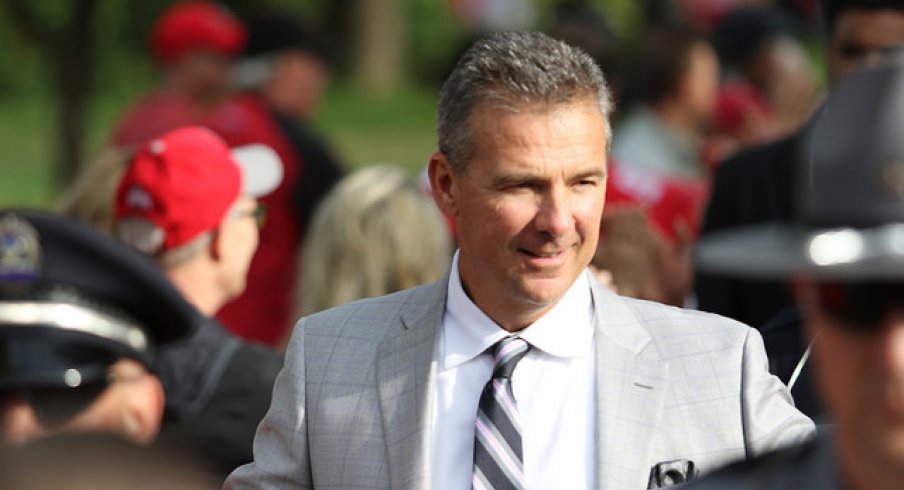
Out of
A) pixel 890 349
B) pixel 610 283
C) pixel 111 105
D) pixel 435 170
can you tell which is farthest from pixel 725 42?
pixel 111 105

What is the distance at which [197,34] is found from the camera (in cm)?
997

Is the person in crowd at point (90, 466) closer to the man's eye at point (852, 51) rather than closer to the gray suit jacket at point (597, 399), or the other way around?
the gray suit jacket at point (597, 399)

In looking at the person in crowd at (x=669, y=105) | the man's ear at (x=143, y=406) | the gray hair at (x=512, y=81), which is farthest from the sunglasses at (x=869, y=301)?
the person in crowd at (x=669, y=105)

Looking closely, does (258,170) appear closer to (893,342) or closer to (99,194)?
(99,194)

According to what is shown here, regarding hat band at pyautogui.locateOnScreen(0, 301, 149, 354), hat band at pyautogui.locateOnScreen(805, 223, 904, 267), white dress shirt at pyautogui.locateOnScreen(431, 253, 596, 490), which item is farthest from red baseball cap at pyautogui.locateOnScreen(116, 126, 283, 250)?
hat band at pyautogui.locateOnScreen(805, 223, 904, 267)

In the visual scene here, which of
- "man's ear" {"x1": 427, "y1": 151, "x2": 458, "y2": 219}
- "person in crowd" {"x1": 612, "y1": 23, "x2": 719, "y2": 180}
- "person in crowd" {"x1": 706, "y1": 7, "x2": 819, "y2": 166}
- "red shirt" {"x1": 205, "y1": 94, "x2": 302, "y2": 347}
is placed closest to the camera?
"man's ear" {"x1": 427, "y1": 151, "x2": 458, "y2": 219}

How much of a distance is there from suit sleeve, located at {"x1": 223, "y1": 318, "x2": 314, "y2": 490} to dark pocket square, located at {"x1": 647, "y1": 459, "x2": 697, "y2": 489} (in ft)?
2.31

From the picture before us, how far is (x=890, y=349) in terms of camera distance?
242cm

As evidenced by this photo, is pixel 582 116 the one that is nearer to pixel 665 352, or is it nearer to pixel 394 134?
pixel 665 352

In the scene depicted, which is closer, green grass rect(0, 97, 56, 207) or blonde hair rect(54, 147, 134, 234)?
blonde hair rect(54, 147, 134, 234)

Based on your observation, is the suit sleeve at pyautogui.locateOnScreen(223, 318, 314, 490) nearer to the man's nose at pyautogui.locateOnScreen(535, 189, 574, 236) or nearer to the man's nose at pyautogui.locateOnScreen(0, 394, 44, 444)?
the man's nose at pyautogui.locateOnScreen(535, 189, 574, 236)

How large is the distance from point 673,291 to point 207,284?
6.03ft

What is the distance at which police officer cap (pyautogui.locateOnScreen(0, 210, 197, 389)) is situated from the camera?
2859 mm

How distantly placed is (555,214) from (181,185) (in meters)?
1.91
